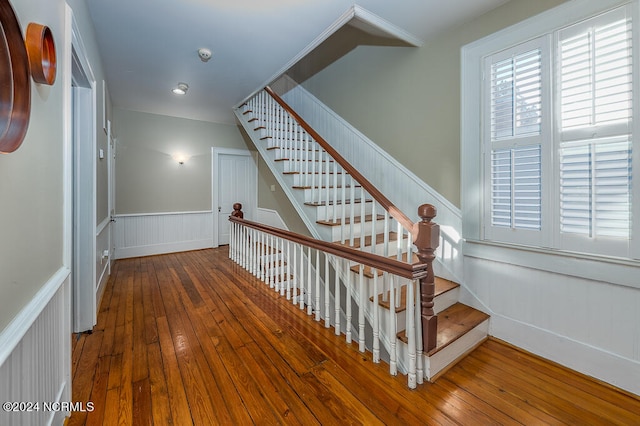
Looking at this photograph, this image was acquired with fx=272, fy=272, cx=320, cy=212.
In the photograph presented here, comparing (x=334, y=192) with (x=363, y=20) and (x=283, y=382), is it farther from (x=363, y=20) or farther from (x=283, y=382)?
(x=283, y=382)

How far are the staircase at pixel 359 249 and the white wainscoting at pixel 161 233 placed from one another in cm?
228

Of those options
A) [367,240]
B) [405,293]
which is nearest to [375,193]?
[367,240]

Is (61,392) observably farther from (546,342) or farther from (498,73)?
(498,73)

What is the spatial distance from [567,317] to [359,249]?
1534 millimetres

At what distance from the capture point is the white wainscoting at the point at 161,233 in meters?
4.70

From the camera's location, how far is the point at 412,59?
9.39ft

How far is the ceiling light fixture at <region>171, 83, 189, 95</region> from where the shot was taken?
375 centimetres

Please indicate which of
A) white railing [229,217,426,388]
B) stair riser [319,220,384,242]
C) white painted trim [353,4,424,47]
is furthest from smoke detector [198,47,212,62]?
stair riser [319,220,384,242]

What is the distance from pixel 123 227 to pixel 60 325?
3913 millimetres

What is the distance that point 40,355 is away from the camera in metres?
1.09

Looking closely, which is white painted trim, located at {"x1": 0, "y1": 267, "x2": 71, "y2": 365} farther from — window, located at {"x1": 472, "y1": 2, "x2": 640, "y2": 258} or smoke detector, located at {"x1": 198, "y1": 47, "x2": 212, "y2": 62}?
window, located at {"x1": 472, "y1": 2, "x2": 640, "y2": 258}

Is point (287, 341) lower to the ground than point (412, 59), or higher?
lower

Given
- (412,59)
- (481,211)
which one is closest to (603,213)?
(481,211)

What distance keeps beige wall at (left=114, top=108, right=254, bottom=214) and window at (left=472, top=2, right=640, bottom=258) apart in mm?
4872
